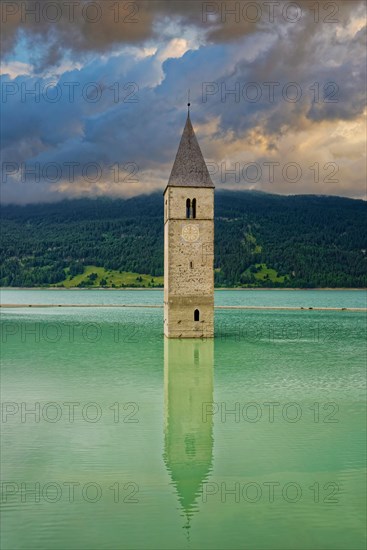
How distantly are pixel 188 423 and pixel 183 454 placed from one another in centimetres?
355

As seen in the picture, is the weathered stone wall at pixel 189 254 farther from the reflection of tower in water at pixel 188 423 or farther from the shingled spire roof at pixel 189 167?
the reflection of tower in water at pixel 188 423

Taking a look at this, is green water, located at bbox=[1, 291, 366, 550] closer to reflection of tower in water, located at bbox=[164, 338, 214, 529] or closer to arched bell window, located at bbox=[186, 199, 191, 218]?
reflection of tower in water, located at bbox=[164, 338, 214, 529]

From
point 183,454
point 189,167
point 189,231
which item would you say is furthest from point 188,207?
point 183,454

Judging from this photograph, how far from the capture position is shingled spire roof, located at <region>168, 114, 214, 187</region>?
4438 cm

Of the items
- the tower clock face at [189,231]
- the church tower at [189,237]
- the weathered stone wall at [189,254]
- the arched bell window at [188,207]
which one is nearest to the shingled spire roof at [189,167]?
the church tower at [189,237]

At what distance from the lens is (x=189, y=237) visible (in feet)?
146

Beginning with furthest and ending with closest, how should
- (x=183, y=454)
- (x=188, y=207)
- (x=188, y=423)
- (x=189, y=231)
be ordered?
(x=188, y=207) < (x=189, y=231) < (x=188, y=423) < (x=183, y=454)

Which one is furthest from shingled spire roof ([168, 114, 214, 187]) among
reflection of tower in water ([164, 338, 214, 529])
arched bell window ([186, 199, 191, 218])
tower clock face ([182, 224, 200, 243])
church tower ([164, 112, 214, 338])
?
reflection of tower in water ([164, 338, 214, 529])

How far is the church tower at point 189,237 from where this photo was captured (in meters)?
44.2

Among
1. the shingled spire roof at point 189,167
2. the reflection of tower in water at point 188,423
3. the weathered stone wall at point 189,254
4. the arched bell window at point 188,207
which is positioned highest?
A: the shingled spire roof at point 189,167

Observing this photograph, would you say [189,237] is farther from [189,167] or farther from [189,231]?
[189,167]

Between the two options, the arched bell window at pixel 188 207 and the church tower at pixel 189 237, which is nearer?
the church tower at pixel 189 237

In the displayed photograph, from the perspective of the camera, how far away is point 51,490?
1434 centimetres

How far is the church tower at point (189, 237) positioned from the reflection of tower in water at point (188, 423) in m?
7.19
